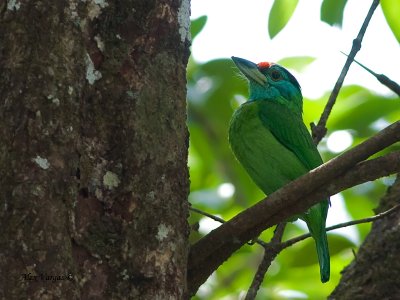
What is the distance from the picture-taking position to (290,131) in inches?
182

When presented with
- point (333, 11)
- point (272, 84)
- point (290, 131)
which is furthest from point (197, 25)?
point (272, 84)

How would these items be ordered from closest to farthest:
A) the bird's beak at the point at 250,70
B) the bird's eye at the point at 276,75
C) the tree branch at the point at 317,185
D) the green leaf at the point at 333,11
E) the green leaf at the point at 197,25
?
the tree branch at the point at 317,185 < the green leaf at the point at 333,11 < the green leaf at the point at 197,25 < the bird's beak at the point at 250,70 < the bird's eye at the point at 276,75

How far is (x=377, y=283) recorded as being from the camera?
353cm

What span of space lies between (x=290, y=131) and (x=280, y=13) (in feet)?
3.73

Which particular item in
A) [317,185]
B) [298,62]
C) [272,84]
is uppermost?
[272,84]

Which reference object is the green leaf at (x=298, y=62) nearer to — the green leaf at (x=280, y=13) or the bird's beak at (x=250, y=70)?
the bird's beak at (x=250, y=70)

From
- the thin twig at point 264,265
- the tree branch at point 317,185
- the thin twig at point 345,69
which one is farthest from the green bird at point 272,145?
the tree branch at point 317,185

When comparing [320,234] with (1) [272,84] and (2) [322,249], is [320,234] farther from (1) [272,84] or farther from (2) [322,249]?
(1) [272,84]

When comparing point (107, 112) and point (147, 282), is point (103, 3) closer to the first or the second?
point (107, 112)

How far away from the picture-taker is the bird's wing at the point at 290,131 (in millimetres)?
4477

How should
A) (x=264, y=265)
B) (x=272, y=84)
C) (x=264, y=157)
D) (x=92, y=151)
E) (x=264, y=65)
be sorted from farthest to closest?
(x=264, y=65)
(x=272, y=84)
(x=264, y=157)
(x=264, y=265)
(x=92, y=151)

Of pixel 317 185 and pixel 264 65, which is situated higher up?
pixel 264 65

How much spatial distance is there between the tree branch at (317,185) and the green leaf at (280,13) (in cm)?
120

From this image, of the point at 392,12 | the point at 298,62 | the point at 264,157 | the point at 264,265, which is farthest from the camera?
the point at 298,62
